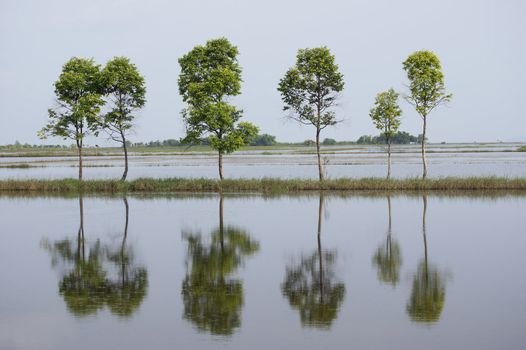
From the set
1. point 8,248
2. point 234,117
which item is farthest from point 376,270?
point 234,117

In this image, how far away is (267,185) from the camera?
40.6 metres

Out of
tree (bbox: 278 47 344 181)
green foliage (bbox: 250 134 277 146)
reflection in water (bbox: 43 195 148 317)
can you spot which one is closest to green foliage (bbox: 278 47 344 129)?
tree (bbox: 278 47 344 181)

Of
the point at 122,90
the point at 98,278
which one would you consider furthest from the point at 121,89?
the point at 98,278

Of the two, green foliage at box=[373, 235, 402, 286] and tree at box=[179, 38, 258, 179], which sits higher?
tree at box=[179, 38, 258, 179]

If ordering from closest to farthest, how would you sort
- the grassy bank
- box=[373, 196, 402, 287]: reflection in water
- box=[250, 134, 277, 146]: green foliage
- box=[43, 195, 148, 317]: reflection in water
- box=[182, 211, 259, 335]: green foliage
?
box=[182, 211, 259, 335]: green foliage < box=[43, 195, 148, 317]: reflection in water < box=[373, 196, 402, 287]: reflection in water < the grassy bank < box=[250, 134, 277, 146]: green foliage

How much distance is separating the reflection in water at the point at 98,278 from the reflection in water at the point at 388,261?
6322mm

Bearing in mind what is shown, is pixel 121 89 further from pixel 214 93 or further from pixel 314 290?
pixel 314 290

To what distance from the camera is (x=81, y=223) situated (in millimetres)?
26688

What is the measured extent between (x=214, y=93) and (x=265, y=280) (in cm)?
2627

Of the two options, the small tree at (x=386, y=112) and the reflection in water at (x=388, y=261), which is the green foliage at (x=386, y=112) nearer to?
the small tree at (x=386, y=112)

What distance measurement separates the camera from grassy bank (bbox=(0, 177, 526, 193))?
3956cm

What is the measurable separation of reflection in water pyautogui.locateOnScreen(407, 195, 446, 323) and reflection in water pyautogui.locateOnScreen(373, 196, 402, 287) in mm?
579

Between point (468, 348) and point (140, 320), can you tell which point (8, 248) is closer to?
point (140, 320)

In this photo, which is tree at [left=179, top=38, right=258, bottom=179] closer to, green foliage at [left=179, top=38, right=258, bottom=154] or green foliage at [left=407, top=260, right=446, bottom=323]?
green foliage at [left=179, top=38, right=258, bottom=154]
